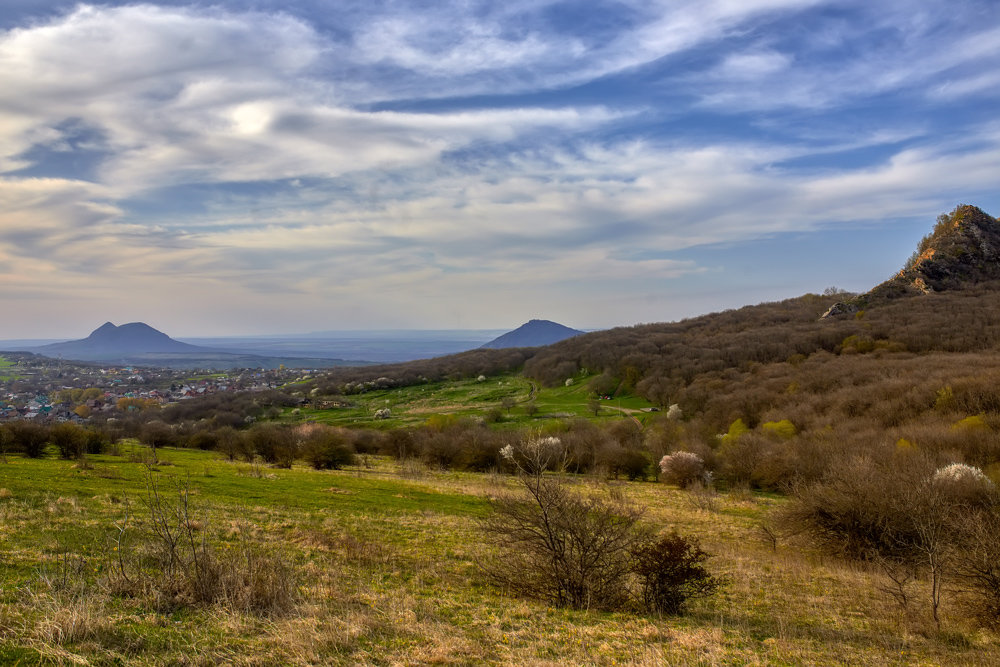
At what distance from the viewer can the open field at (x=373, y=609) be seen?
649 centimetres

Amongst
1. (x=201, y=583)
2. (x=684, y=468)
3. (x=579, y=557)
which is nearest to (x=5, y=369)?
(x=684, y=468)

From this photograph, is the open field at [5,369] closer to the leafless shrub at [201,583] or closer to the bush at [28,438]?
the bush at [28,438]

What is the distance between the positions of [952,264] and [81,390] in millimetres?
202443

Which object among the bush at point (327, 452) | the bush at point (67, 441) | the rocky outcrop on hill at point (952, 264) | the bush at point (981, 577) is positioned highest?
the rocky outcrop on hill at point (952, 264)

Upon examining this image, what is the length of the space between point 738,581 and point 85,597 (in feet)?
53.9

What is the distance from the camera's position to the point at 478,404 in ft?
314

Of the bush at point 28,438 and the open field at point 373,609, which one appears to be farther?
the bush at point 28,438

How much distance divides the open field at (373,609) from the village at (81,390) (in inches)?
2329

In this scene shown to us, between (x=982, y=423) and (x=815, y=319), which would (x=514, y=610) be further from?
(x=815, y=319)

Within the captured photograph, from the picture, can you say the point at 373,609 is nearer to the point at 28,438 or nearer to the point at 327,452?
the point at 327,452

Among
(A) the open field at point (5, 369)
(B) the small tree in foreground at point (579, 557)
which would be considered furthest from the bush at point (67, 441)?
(A) the open field at point (5, 369)

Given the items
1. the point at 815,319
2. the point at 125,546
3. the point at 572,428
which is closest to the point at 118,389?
the point at 572,428

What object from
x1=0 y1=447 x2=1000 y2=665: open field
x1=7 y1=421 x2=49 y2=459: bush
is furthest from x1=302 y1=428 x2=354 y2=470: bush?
x1=0 y1=447 x2=1000 y2=665: open field

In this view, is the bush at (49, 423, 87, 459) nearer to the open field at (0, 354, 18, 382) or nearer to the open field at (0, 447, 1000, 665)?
the open field at (0, 447, 1000, 665)
